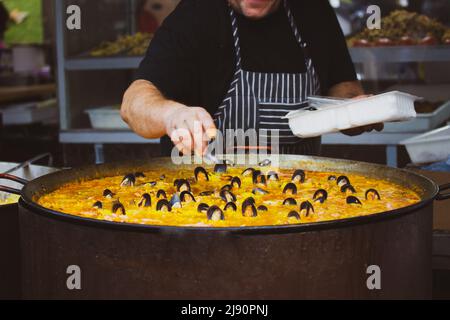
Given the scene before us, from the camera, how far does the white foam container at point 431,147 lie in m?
3.38

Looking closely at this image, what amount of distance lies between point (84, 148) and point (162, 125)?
3.26 m

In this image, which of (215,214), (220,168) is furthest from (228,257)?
(220,168)

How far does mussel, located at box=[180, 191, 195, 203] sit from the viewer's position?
2189 millimetres

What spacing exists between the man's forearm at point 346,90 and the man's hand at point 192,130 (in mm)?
1509

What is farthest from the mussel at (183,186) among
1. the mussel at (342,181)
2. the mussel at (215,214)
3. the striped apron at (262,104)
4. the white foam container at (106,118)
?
the white foam container at (106,118)

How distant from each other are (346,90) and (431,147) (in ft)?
1.72

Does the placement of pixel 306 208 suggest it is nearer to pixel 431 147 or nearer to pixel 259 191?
pixel 259 191

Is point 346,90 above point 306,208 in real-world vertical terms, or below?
above

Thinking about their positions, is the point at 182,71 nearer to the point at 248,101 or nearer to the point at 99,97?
the point at 248,101

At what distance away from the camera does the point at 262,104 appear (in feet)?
10.7

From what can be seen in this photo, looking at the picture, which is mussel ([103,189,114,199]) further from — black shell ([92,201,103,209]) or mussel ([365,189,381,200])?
mussel ([365,189,381,200])

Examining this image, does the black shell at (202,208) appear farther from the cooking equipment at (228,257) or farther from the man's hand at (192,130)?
the cooking equipment at (228,257)

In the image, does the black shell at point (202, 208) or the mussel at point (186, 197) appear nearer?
the black shell at point (202, 208)
